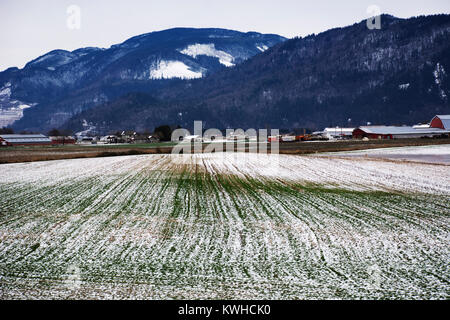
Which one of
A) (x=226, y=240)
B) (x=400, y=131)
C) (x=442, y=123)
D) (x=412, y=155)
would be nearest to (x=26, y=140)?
(x=400, y=131)

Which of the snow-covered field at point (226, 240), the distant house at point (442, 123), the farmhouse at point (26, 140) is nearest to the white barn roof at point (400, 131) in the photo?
the distant house at point (442, 123)

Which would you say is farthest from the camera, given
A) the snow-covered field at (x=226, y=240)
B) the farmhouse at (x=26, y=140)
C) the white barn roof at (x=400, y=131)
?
the farmhouse at (x=26, y=140)

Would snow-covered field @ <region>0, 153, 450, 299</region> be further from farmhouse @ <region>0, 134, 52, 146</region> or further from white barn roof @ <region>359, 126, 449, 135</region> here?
farmhouse @ <region>0, 134, 52, 146</region>

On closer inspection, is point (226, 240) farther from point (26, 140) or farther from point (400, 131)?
point (26, 140)

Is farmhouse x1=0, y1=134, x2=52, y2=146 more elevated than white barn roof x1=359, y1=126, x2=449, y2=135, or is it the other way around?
white barn roof x1=359, y1=126, x2=449, y2=135

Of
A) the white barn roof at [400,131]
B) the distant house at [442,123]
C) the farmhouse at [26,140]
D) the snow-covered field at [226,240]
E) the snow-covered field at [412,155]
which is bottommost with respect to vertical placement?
the snow-covered field at [226,240]

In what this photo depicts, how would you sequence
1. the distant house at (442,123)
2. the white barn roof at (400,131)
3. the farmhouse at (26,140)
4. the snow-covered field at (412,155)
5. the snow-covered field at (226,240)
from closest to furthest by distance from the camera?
the snow-covered field at (226,240)
the snow-covered field at (412,155)
the white barn roof at (400,131)
the distant house at (442,123)
the farmhouse at (26,140)

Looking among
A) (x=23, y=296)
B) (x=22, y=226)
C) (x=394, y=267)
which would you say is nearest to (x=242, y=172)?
(x=22, y=226)

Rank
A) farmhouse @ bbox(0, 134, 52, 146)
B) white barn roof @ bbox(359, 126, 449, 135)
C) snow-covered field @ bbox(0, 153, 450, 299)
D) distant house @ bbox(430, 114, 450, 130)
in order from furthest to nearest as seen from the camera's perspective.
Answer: farmhouse @ bbox(0, 134, 52, 146) → distant house @ bbox(430, 114, 450, 130) → white barn roof @ bbox(359, 126, 449, 135) → snow-covered field @ bbox(0, 153, 450, 299)

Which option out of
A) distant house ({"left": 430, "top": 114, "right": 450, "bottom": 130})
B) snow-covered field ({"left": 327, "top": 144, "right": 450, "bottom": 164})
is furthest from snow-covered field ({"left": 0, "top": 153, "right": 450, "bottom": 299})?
distant house ({"left": 430, "top": 114, "right": 450, "bottom": 130})

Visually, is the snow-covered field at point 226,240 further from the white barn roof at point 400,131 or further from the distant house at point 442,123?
the distant house at point 442,123
